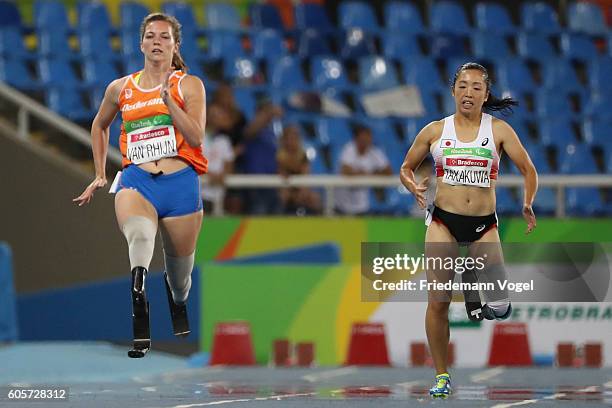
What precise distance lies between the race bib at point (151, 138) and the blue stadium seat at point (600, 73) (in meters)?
11.5

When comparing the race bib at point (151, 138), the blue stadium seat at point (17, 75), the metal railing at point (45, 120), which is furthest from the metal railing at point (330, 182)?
the race bib at point (151, 138)

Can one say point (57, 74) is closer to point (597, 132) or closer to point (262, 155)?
point (262, 155)

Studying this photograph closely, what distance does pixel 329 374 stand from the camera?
1196 cm

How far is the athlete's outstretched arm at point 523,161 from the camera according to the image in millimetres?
8930

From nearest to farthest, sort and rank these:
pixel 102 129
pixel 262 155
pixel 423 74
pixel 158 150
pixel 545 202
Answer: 1. pixel 158 150
2. pixel 102 129
3. pixel 262 155
4. pixel 545 202
5. pixel 423 74

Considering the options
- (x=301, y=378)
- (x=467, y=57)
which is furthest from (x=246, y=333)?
(x=467, y=57)

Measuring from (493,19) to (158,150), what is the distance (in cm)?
1189

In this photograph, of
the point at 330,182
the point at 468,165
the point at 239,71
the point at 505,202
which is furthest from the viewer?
the point at 239,71

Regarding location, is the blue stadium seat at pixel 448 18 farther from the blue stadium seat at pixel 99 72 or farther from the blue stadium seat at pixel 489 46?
the blue stadium seat at pixel 99 72

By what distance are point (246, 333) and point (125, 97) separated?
480cm

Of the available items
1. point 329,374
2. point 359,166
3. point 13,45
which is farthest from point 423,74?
point 329,374

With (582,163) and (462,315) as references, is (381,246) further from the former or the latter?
(582,163)

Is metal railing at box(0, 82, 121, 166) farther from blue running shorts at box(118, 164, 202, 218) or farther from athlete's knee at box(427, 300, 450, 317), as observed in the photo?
athlete's knee at box(427, 300, 450, 317)

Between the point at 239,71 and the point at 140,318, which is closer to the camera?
the point at 140,318
